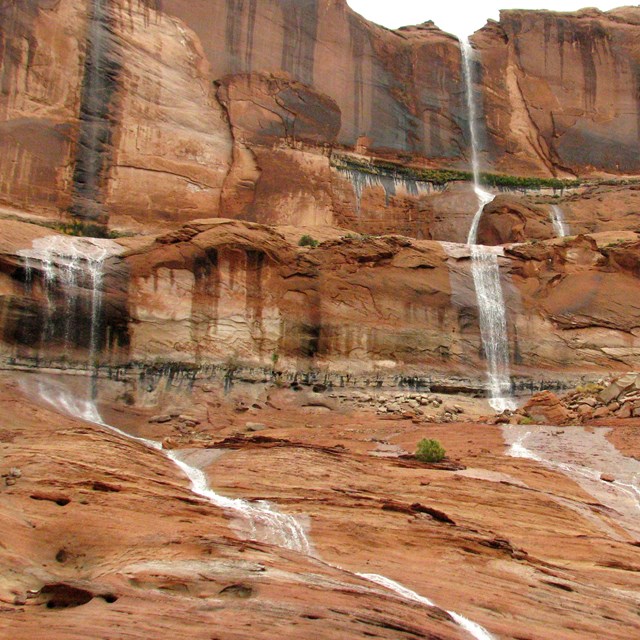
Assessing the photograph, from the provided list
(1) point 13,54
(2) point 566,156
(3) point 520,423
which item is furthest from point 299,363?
(2) point 566,156

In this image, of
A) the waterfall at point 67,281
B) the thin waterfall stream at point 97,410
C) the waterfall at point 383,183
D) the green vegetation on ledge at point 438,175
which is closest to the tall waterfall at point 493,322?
the waterfall at point 383,183

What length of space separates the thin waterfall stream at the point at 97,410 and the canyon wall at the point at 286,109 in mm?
7464

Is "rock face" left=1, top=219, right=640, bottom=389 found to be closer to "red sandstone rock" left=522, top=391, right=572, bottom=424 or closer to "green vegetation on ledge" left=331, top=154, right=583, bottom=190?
"red sandstone rock" left=522, top=391, right=572, bottom=424

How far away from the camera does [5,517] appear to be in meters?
12.2

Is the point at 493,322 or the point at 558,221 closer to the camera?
the point at 493,322

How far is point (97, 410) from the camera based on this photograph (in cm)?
2616

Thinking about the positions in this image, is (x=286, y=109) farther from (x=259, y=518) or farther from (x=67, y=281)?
(x=259, y=518)

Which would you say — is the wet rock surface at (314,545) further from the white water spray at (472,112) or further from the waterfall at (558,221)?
the white water spray at (472,112)

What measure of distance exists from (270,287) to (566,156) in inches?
1064

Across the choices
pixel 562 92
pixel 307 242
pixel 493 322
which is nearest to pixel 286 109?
pixel 307 242

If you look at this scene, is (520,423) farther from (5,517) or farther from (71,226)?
(71,226)

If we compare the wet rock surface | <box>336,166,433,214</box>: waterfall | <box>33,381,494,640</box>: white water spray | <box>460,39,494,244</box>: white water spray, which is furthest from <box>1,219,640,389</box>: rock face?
<box>460,39,494,244</box>: white water spray

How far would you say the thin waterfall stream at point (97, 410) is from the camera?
1373 centimetres

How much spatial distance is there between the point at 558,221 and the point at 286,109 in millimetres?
14510
